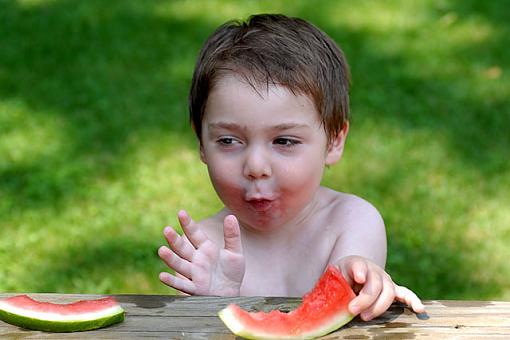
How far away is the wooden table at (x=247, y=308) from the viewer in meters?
2.13

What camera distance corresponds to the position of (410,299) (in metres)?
2.23

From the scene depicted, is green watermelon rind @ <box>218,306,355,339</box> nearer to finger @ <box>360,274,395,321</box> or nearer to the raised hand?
finger @ <box>360,274,395,321</box>

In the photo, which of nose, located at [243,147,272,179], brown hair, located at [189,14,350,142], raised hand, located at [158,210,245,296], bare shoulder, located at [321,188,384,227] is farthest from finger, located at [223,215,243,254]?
bare shoulder, located at [321,188,384,227]

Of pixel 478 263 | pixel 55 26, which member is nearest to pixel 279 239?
pixel 478 263

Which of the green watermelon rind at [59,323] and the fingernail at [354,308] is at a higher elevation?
the green watermelon rind at [59,323]

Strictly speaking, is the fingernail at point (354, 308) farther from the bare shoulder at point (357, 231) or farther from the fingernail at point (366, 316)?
the bare shoulder at point (357, 231)

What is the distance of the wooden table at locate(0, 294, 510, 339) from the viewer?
6.98ft

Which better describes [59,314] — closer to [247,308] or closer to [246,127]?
Answer: [247,308]

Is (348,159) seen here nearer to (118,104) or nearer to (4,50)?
(118,104)

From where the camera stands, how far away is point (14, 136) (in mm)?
5527

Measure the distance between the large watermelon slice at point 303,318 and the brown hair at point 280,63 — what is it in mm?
802

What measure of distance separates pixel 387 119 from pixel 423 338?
3.71 m

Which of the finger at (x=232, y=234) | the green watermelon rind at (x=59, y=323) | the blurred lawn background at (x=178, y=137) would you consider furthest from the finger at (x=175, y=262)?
the blurred lawn background at (x=178, y=137)

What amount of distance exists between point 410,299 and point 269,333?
15.2 inches
